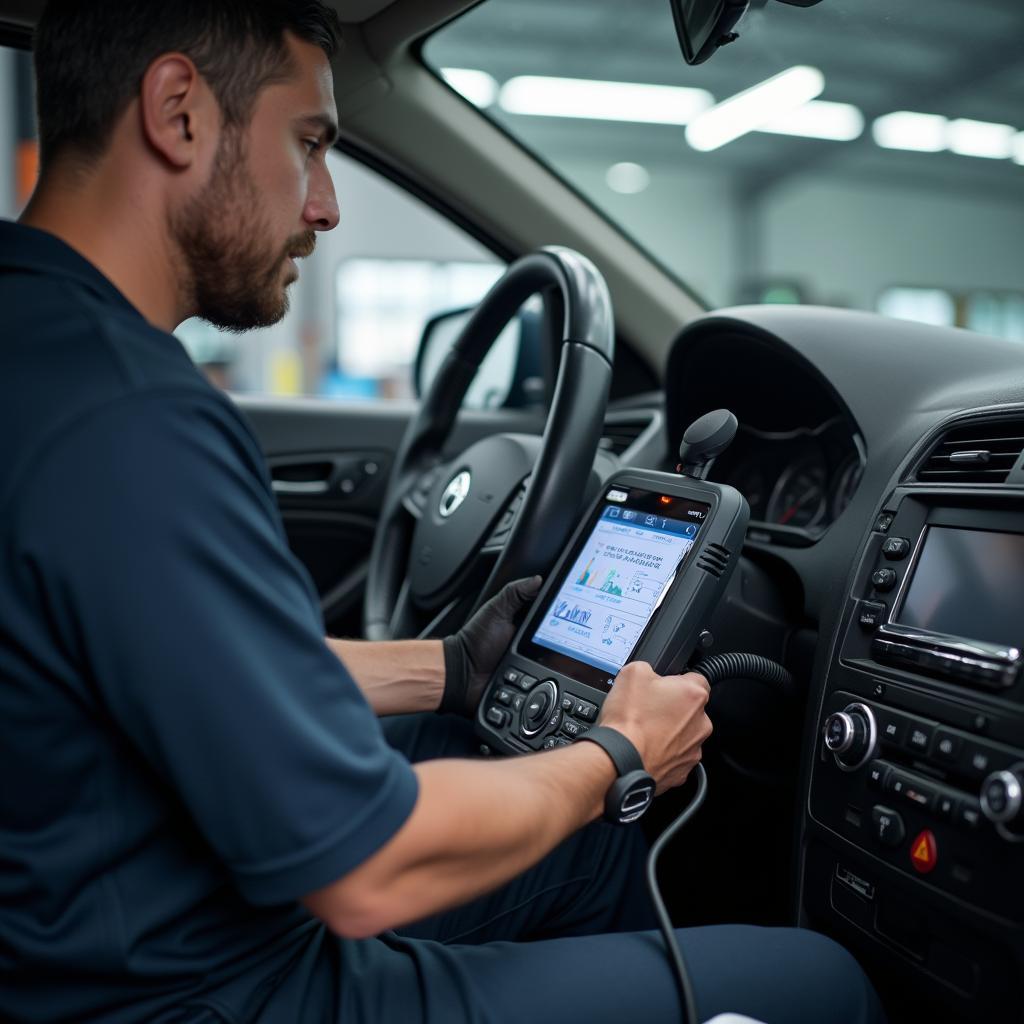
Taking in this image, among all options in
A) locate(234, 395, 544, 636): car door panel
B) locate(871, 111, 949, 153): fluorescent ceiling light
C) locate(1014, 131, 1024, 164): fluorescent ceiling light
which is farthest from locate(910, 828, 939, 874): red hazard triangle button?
locate(871, 111, 949, 153): fluorescent ceiling light

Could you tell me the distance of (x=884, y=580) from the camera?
1062 mm

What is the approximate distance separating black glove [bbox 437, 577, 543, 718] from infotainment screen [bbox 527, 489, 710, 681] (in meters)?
0.06

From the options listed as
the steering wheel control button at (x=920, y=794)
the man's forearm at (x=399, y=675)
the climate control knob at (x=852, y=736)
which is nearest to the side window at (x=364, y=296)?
the man's forearm at (x=399, y=675)

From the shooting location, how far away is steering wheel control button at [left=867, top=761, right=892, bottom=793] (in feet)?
3.22

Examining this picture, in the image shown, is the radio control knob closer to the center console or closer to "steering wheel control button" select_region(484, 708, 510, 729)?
the center console

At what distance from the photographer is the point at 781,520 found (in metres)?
1.53

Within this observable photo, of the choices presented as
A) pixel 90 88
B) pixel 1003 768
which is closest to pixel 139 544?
pixel 90 88

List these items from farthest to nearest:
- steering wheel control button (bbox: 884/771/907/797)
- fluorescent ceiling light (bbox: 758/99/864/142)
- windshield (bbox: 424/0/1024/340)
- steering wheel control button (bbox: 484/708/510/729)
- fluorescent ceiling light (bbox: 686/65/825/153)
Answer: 1. fluorescent ceiling light (bbox: 758/99/864/142)
2. windshield (bbox: 424/0/1024/340)
3. fluorescent ceiling light (bbox: 686/65/825/153)
4. steering wheel control button (bbox: 484/708/510/729)
5. steering wheel control button (bbox: 884/771/907/797)

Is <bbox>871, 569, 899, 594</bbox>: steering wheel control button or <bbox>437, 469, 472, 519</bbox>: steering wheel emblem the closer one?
<bbox>871, 569, 899, 594</bbox>: steering wheel control button

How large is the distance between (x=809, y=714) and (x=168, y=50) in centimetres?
84

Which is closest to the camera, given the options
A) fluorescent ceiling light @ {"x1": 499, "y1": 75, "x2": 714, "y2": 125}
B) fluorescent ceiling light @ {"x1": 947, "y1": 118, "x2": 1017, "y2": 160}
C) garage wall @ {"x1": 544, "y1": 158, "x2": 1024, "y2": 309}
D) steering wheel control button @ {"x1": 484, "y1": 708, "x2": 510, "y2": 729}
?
steering wheel control button @ {"x1": 484, "y1": 708, "x2": 510, "y2": 729}

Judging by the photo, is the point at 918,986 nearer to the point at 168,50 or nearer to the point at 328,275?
the point at 168,50

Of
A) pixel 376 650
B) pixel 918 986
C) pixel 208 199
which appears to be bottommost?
pixel 918 986

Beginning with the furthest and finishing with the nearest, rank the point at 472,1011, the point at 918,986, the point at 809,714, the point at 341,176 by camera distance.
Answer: the point at 341,176
the point at 809,714
the point at 918,986
the point at 472,1011
